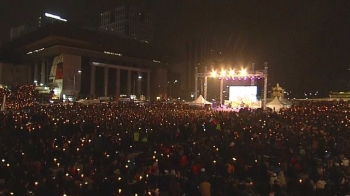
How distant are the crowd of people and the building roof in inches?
1887

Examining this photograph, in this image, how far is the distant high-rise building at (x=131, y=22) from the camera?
11731 cm

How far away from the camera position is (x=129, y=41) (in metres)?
78.4

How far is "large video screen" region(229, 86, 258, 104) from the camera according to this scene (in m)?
41.9

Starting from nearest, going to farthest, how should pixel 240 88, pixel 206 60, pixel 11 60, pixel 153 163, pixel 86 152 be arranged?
pixel 153 163, pixel 86 152, pixel 240 88, pixel 11 60, pixel 206 60

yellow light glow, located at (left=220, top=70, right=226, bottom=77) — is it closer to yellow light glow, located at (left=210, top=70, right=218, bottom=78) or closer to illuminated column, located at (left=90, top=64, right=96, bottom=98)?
yellow light glow, located at (left=210, top=70, right=218, bottom=78)

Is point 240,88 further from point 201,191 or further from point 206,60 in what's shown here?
point 206,60

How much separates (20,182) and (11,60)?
77223 millimetres

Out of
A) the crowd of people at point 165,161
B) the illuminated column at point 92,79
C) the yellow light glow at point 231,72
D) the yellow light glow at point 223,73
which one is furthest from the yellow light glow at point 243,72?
the illuminated column at point 92,79

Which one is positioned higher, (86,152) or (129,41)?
(129,41)

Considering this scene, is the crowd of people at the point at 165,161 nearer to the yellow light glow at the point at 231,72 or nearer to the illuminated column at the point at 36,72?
the yellow light glow at the point at 231,72

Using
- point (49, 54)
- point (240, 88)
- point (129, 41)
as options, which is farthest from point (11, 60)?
point (240, 88)

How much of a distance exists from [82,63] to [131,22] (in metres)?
53.6

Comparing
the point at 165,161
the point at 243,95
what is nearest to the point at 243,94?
the point at 243,95

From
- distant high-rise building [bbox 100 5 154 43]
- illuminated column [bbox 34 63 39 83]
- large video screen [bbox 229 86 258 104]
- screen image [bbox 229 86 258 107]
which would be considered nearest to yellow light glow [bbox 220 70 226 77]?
screen image [bbox 229 86 258 107]
